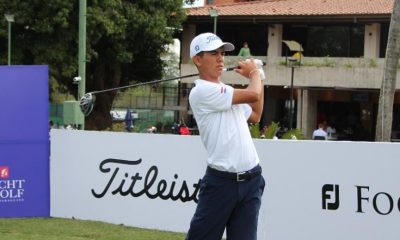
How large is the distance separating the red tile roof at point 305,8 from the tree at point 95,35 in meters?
2.74

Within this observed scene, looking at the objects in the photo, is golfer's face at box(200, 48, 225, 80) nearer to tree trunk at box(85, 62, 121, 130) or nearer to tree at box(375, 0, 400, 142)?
tree at box(375, 0, 400, 142)

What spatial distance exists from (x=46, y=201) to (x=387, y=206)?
469cm

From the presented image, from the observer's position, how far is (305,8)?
34.1m

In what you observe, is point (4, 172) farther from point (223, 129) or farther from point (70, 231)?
point (223, 129)

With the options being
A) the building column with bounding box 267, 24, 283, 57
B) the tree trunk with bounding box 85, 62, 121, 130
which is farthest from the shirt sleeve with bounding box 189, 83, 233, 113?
the building column with bounding box 267, 24, 283, 57

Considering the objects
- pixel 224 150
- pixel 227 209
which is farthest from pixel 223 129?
pixel 227 209

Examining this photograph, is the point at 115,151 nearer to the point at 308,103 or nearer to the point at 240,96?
the point at 240,96

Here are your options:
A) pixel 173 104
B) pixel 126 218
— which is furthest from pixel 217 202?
pixel 173 104

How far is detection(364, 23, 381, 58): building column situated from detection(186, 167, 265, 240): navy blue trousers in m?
28.3

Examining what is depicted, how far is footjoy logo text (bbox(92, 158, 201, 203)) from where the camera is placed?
342 inches

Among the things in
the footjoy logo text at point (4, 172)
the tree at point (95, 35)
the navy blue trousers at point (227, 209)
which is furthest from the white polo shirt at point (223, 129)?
the tree at point (95, 35)

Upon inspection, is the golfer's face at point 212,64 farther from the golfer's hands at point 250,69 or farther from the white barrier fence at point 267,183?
the white barrier fence at point 267,183

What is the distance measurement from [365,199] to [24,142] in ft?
15.3

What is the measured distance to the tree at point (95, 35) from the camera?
29.6 m
